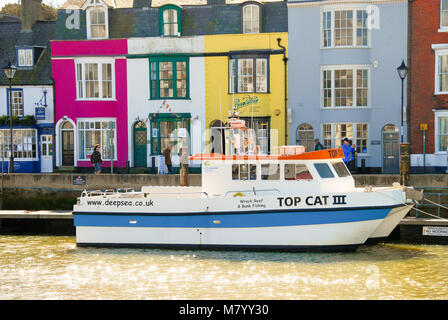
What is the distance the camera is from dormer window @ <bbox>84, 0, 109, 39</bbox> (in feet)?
94.1

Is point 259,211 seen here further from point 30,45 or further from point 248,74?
point 30,45

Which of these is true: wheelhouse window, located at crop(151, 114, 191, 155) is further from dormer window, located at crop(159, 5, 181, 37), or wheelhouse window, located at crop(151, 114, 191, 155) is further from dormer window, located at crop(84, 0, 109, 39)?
dormer window, located at crop(84, 0, 109, 39)

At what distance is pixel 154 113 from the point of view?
1113 inches

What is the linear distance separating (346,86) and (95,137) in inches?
468

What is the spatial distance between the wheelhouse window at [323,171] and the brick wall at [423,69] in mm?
11656

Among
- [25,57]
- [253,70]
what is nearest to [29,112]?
[25,57]

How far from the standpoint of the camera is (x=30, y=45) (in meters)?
32.0

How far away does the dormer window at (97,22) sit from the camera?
2869 centimetres

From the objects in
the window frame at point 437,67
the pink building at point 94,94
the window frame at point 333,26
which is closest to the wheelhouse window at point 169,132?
the pink building at point 94,94

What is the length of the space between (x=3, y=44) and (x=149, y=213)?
811 inches

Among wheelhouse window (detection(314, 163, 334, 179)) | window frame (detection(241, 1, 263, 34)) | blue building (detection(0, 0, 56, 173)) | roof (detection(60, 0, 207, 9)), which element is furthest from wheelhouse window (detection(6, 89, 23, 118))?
wheelhouse window (detection(314, 163, 334, 179))

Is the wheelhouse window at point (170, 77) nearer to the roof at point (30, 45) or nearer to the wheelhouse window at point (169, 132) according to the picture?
the wheelhouse window at point (169, 132)

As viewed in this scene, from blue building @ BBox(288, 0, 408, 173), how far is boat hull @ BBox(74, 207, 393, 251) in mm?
11267

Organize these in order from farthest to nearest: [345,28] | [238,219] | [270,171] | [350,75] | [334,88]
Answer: [334,88] < [350,75] < [345,28] < [270,171] < [238,219]
